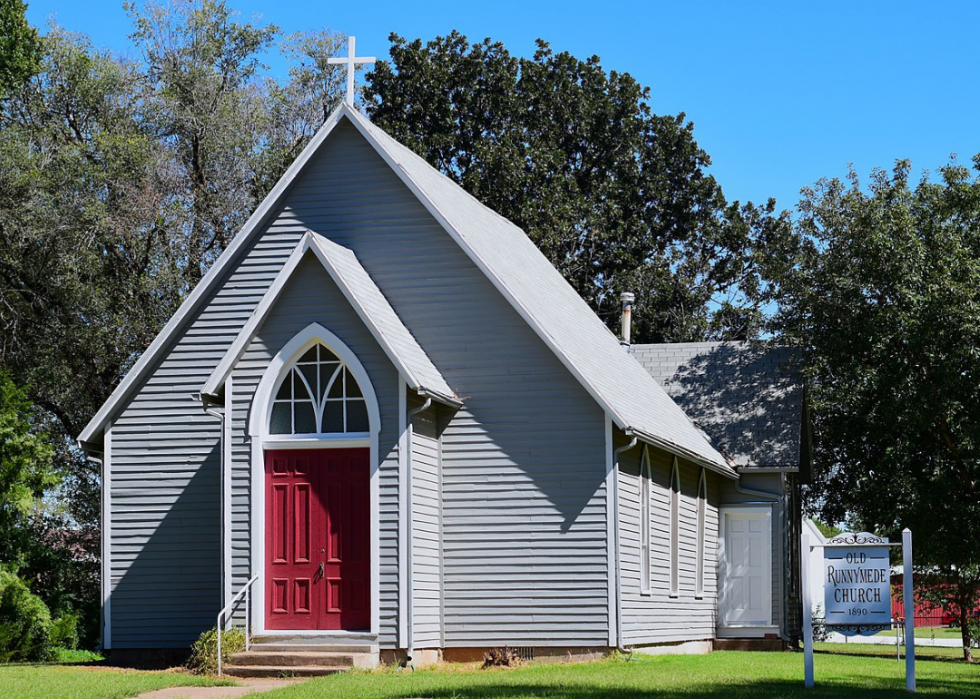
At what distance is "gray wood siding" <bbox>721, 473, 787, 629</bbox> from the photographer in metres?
24.8

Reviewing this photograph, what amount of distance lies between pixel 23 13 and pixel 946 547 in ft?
85.0

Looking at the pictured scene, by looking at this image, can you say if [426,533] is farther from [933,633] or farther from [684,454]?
[933,633]

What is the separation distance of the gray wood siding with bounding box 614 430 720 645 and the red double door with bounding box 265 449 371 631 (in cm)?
374

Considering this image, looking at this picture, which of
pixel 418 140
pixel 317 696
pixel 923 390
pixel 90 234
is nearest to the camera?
pixel 317 696

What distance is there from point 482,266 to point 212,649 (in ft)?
21.2

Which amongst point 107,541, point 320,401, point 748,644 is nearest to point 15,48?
point 107,541

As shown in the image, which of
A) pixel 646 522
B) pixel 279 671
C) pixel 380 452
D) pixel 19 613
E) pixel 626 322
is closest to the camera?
pixel 279 671

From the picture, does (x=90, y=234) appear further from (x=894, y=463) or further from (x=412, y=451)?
(x=894, y=463)

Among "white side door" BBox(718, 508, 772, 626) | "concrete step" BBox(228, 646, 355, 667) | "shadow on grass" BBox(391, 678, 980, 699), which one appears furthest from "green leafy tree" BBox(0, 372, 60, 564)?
"shadow on grass" BBox(391, 678, 980, 699)

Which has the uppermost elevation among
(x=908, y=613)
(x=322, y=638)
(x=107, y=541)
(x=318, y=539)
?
(x=318, y=539)

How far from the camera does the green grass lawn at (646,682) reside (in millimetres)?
13047

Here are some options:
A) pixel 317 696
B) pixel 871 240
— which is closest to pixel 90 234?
pixel 871 240

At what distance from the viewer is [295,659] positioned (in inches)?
627

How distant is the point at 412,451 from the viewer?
16.9 meters
